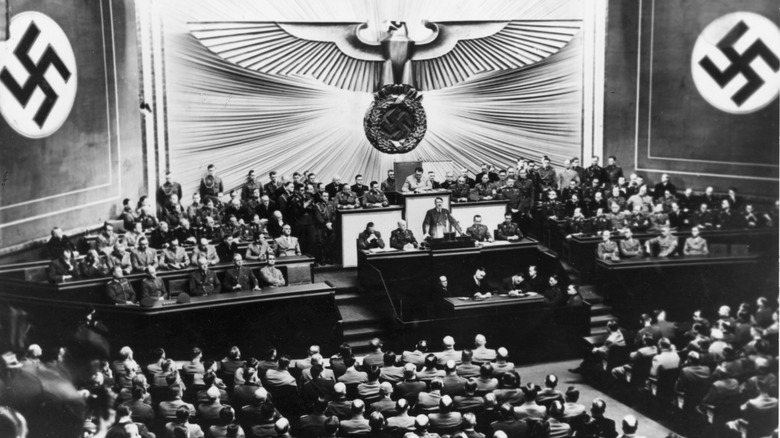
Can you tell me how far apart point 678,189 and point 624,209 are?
3.20 feet

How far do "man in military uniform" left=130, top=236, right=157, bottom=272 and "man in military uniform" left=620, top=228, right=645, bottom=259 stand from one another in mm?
6391

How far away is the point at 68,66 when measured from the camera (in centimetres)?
973

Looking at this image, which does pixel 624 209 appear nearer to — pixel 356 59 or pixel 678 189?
pixel 678 189

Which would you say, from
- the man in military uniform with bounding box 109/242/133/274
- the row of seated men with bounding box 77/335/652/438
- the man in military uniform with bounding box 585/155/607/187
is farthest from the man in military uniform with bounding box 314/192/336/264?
the man in military uniform with bounding box 585/155/607/187

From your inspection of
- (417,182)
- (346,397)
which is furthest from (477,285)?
(346,397)

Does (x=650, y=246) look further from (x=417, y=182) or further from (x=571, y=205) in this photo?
(x=417, y=182)

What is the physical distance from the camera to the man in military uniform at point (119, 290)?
9297mm

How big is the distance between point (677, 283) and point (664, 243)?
79cm

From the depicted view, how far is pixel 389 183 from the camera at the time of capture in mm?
13328

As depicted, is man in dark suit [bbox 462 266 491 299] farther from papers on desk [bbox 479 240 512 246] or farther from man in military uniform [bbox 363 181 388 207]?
man in military uniform [bbox 363 181 388 207]

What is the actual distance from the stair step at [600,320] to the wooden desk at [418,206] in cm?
274

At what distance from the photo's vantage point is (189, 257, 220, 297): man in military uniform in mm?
9883

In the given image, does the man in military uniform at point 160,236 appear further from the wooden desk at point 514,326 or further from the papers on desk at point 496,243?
the papers on desk at point 496,243

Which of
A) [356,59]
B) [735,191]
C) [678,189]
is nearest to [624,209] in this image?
[678,189]
